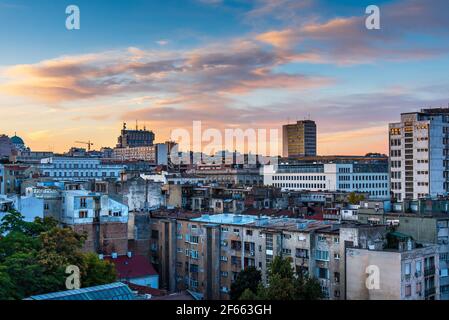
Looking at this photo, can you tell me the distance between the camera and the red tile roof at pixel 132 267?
30.5 m

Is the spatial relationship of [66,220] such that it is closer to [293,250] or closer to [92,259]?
[92,259]

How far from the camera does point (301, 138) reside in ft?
475

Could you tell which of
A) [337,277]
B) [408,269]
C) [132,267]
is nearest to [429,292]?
[408,269]

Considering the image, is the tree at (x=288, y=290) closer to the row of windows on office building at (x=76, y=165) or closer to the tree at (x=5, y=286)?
the tree at (x=5, y=286)

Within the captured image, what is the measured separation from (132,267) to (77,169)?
4150cm

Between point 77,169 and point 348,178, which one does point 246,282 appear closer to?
point 77,169

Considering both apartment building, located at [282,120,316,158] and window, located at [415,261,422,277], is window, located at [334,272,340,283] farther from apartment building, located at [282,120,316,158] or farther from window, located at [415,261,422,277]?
apartment building, located at [282,120,316,158]

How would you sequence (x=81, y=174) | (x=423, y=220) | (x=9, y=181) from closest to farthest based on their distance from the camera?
(x=423, y=220), (x=9, y=181), (x=81, y=174)

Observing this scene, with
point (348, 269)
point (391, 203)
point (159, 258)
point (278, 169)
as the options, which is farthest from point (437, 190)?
point (348, 269)

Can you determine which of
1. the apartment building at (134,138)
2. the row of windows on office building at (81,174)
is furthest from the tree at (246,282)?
the apartment building at (134,138)

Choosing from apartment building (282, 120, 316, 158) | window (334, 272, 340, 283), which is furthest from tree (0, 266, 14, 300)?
apartment building (282, 120, 316, 158)

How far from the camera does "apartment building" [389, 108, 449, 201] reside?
64688 millimetres
